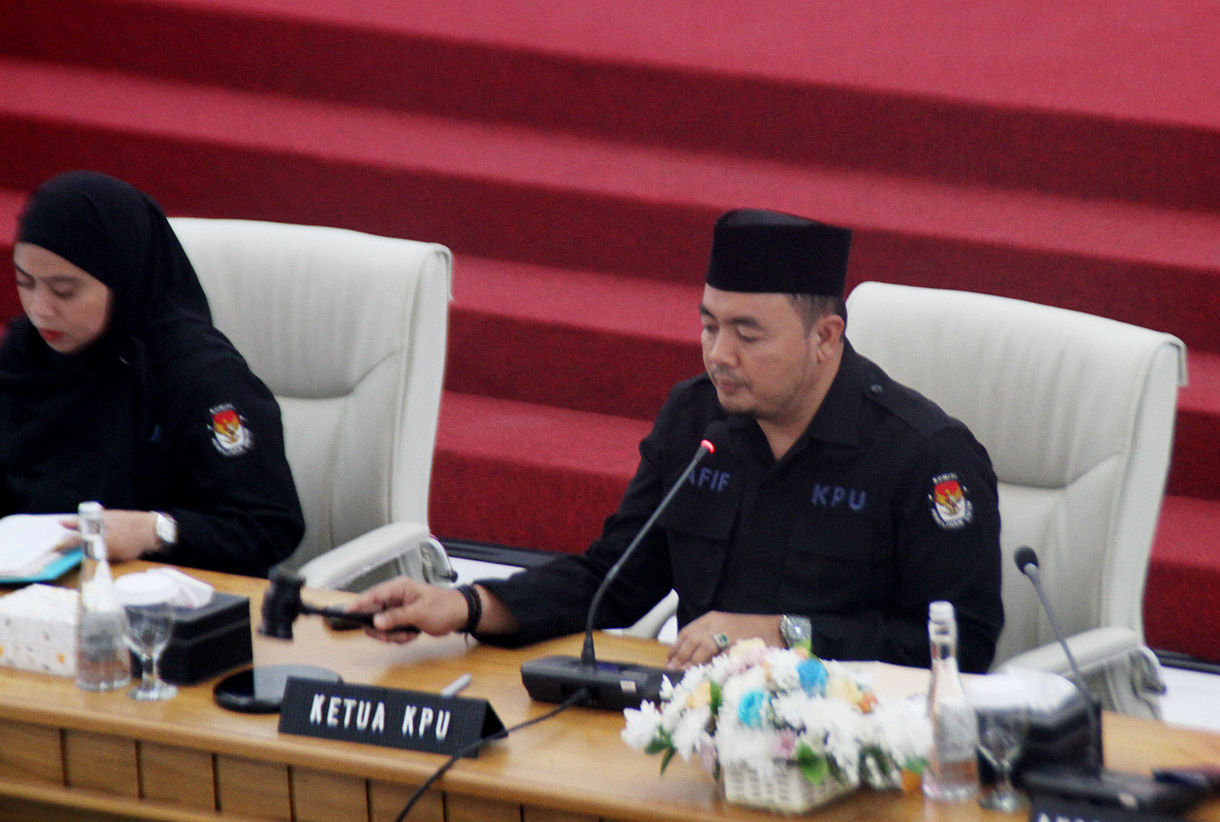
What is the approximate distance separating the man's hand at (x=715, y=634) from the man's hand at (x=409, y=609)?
267 mm

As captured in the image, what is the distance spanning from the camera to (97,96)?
4312 millimetres

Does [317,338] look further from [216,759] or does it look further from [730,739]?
[730,739]

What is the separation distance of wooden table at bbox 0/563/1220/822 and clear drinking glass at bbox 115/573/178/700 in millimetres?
24

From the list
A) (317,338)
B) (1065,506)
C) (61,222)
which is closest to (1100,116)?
(1065,506)

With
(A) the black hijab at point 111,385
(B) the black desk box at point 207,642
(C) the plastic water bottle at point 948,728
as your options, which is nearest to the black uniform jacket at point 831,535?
(B) the black desk box at point 207,642

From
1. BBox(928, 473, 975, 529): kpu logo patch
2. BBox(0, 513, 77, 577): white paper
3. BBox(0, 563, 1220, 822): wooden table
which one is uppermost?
BBox(928, 473, 975, 529): kpu logo patch

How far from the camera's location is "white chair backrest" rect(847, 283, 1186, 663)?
1987 millimetres

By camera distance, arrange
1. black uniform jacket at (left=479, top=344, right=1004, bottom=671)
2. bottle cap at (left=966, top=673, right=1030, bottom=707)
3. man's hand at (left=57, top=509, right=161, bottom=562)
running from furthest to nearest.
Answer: man's hand at (left=57, top=509, right=161, bottom=562) → black uniform jacket at (left=479, top=344, right=1004, bottom=671) → bottle cap at (left=966, top=673, right=1030, bottom=707)

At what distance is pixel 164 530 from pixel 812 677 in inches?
44.1

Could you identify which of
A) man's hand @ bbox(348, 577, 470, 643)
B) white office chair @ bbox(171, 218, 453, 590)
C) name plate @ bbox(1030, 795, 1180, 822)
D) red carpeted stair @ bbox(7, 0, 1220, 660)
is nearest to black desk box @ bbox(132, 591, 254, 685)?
man's hand @ bbox(348, 577, 470, 643)

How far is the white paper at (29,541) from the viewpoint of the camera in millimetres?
1914

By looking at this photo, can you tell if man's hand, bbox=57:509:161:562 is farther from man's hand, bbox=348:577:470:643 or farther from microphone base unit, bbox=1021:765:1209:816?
microphone base unit, bbox=1021:765:1209:816

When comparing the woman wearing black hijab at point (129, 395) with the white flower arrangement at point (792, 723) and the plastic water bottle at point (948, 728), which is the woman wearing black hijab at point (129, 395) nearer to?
the white flower arrangement at point (792, 723)

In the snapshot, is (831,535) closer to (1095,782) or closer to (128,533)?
(1095,782)
